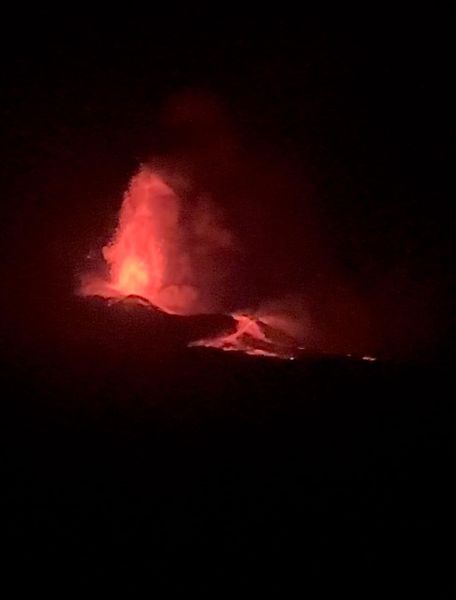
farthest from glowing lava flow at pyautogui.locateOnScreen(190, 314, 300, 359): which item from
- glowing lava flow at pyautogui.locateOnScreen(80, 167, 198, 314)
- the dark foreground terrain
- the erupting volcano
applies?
glowing lava flow at pyautogui.locateOnScreen(80, 167, 198, 314)

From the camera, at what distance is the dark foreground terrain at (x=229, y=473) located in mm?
2113

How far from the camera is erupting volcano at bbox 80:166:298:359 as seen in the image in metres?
2.89

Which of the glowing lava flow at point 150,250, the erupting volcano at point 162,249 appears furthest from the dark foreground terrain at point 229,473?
the glowing lava flow at point 150,250

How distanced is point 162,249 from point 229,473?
1.06 meters

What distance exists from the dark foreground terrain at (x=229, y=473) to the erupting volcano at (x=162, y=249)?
1.88 ft

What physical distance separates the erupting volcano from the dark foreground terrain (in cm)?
57

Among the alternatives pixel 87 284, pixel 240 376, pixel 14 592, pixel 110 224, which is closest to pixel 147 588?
pixel 14 592

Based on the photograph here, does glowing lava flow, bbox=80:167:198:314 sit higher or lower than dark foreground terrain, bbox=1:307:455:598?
higher

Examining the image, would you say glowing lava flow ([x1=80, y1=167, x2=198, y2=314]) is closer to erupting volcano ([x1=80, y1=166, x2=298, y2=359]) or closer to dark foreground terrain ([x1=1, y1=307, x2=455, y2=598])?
erupting volcano ([x1=80, y1=166, x2=298, y2=359])

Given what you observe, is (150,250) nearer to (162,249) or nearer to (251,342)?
(162,249)

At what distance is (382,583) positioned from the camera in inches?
83.2

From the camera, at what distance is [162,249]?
A: 3.01 meters

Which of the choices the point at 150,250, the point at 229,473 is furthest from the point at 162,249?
the point at 229,473

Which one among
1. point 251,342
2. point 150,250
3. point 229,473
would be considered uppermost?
point 150,250
